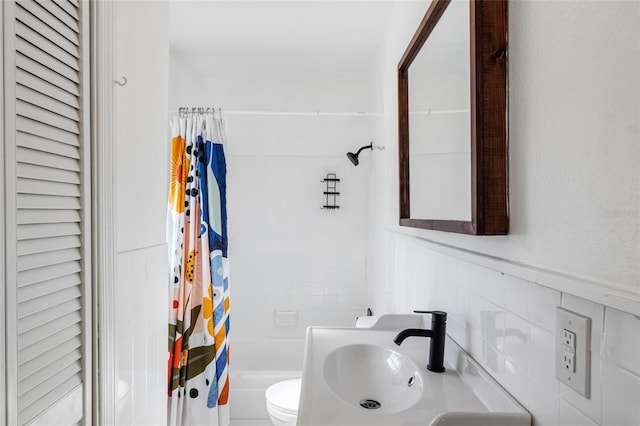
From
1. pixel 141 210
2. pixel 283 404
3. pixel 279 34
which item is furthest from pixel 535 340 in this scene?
pixel 279 34

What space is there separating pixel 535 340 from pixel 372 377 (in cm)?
62

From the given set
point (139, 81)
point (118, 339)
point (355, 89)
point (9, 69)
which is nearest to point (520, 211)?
point (9, 69)

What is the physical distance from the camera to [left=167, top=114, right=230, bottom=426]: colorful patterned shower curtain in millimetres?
2279

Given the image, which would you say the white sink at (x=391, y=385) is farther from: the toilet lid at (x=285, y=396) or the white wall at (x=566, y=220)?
the toilet lid at (x=285, y=396)

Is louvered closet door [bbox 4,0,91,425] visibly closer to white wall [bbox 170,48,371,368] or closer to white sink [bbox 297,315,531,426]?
white sink [bbox 297,315,531,426]

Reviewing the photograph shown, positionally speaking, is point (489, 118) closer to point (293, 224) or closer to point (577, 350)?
point (577, 350)

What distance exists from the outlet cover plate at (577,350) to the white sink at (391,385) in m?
0.18

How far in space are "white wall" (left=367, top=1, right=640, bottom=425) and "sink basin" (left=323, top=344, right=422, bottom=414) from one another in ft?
0.66

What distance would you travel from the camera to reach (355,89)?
336 cm

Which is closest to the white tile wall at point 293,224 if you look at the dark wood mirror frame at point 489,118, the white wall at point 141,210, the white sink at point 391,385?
the white wall at point 141,210

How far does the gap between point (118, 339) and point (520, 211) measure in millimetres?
1241

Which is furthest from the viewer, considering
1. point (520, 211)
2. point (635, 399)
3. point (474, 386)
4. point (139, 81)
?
point (139, 81)

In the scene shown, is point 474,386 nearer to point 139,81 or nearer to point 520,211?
point 520,211

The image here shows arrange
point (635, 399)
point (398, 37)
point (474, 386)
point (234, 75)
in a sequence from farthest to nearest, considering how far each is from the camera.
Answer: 1. point (234, 75)
2. point (398, 37)
3. point (474, 386)
4. point (635, 399)
